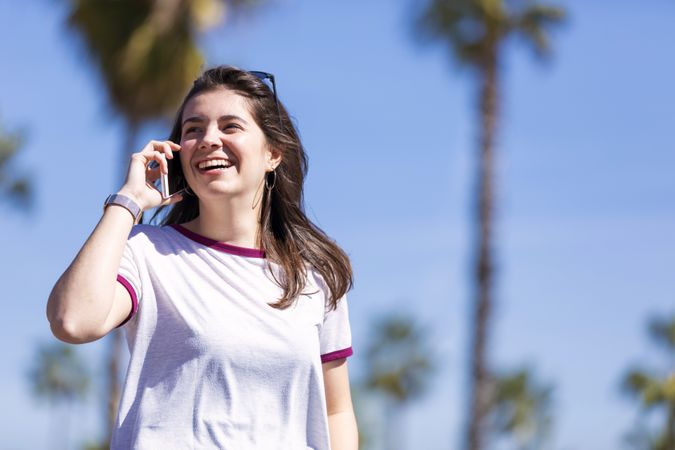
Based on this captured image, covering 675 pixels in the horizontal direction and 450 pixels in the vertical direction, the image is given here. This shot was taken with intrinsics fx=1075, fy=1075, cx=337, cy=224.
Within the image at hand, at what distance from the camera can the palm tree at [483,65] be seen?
1515cm

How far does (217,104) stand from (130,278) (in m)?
0.62

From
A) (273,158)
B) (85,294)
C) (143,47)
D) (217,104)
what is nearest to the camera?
(85,294)

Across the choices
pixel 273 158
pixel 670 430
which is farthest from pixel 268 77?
pixel 670 430

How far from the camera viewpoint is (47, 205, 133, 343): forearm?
105 inches

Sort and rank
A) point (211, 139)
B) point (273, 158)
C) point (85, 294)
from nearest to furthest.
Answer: point (85, 294) → point (211, 139) → point (273, 158)

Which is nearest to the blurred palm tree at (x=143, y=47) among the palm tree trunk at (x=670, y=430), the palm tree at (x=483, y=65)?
the palm tree at (x=483, y=65)

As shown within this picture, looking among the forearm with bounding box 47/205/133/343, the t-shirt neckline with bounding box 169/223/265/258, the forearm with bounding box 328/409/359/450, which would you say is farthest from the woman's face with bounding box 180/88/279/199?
the forearm with bounding box 328/409/359/450

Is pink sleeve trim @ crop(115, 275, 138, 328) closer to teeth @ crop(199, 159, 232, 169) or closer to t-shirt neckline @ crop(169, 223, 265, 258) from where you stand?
t-shirt neckline @ crop(169, 223, 265, 258)

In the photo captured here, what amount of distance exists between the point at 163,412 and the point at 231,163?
29.4 inches

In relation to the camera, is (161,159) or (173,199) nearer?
(161,159)

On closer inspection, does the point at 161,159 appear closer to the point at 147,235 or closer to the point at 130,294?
the point at 147,235

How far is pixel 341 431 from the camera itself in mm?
3160

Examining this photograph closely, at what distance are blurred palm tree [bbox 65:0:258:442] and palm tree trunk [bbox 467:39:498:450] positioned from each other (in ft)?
13.5

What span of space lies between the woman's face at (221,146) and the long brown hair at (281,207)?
0.05m
